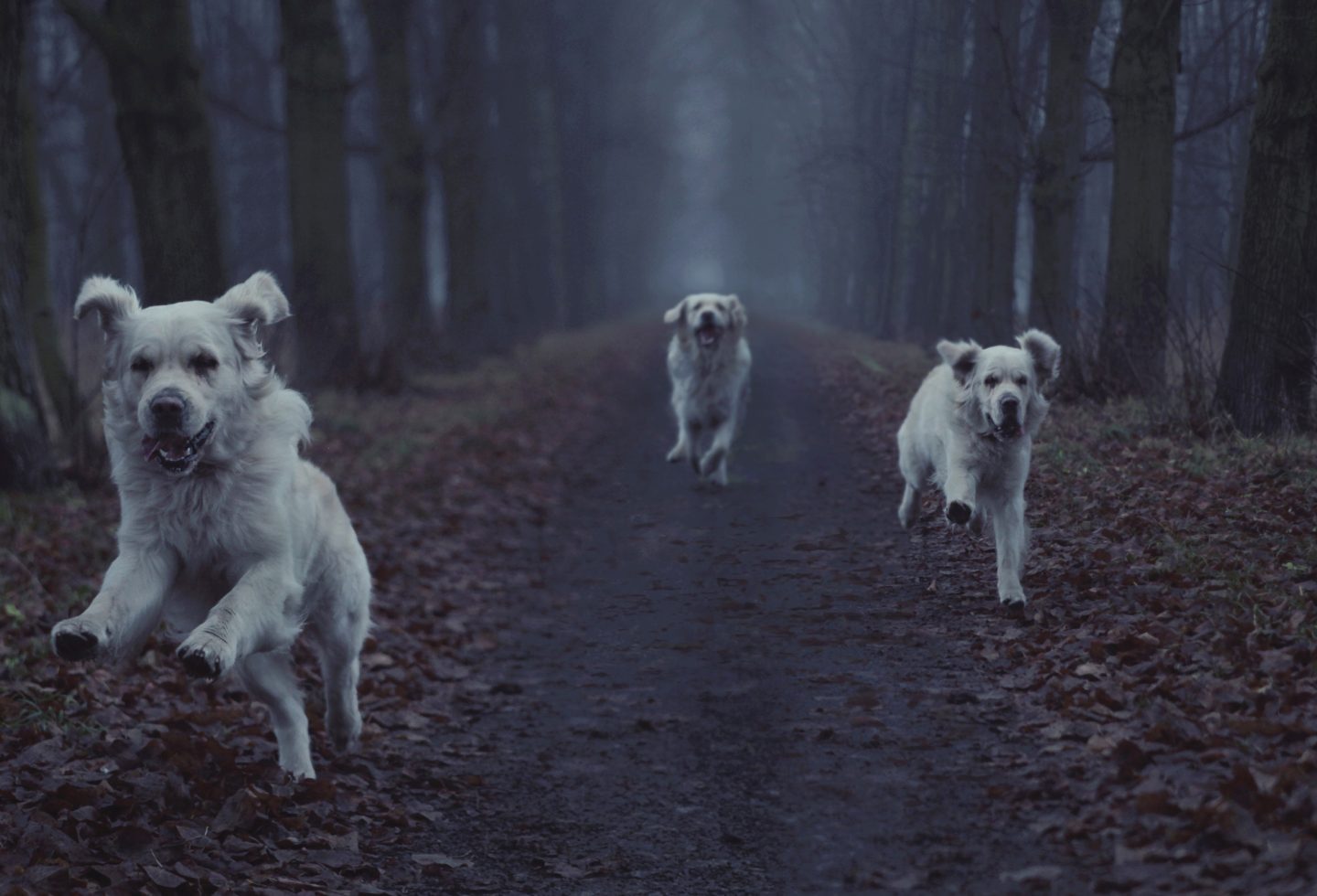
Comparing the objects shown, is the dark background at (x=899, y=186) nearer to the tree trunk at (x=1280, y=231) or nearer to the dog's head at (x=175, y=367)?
the tree trunk at (x=1280, y=231)

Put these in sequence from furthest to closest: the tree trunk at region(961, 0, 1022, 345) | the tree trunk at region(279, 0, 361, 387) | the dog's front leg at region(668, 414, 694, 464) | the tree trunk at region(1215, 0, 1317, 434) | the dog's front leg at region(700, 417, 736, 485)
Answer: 1. the tree trunk at region(279, 0, 361, 387)
2. the tree trunk at region(1215, 0, 1317, 434)
3. the dog's front leg at region(668, 414, 694, 464)
4. the dog's front leg at region(700, 417, 736, 485)
5. the tree trunk at region(961, 0, 1022, 345)

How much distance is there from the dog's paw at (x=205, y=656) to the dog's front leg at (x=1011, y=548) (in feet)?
9.98

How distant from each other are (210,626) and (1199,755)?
12.5ft

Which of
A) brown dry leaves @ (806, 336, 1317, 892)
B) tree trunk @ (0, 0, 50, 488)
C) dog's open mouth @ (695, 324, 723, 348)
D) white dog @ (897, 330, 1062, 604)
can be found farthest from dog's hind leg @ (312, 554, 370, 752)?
tree trunk @ (0, 0, 50, 488)

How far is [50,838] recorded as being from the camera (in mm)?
4613

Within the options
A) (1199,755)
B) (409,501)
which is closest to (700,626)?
(1199,755)

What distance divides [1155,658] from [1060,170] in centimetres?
472

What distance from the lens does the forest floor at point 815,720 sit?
3910 millimetres

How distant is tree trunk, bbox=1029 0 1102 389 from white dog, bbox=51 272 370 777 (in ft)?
13.0

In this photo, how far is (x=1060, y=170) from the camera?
8.16 metres

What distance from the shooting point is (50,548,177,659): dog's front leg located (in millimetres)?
4535

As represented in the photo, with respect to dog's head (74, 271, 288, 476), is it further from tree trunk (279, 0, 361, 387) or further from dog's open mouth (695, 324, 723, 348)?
tree trunk (279, 0, 361, 387)

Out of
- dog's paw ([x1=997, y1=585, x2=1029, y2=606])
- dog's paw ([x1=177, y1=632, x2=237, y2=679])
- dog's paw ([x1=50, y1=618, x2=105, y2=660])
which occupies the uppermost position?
dog's paw ([x1=997, y1=585, x2=1029, y2=606])

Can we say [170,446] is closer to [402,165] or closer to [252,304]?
[252,304]
